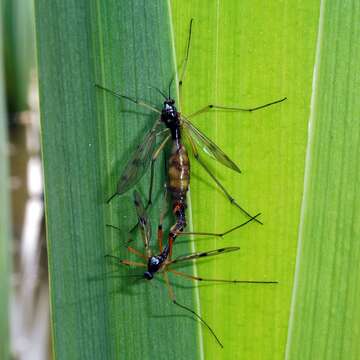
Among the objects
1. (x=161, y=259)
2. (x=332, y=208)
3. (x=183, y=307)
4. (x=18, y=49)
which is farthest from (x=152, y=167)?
(x=18, y=49)

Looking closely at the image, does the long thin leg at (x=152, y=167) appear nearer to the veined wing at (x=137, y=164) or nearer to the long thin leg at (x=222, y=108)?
the veined wing at (x=137, y=164)

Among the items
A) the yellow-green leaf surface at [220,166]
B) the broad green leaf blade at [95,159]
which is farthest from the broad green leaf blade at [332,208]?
the broad green leaf blade at [95,159]

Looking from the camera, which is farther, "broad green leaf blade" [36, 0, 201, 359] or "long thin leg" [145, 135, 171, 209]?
"long thin leg" [145, 135, 171, 209]

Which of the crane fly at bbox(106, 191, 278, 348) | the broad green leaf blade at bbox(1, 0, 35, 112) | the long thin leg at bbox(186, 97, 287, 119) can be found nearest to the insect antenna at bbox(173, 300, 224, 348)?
the crane fly at bbox(106, 191, 278, 348)

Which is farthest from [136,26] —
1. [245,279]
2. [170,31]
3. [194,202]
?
[245,279]

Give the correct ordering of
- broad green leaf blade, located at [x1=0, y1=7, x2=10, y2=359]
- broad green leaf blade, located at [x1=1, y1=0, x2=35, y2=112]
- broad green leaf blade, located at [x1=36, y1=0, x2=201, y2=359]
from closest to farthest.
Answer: broad green leaf blade, located at [x1=36, y1=0, x2=201, y2=359]
broad green leaf blade, located at [x1=0, y1=7, x2=10, y2=359]
broad green leaf blade, located at [x1=1, y1=0, x2=35, y2=112]

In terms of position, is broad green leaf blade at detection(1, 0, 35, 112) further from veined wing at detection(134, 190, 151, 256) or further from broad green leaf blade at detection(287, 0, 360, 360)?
broad green leaf blade at detection(287, 0, 360, 360)
